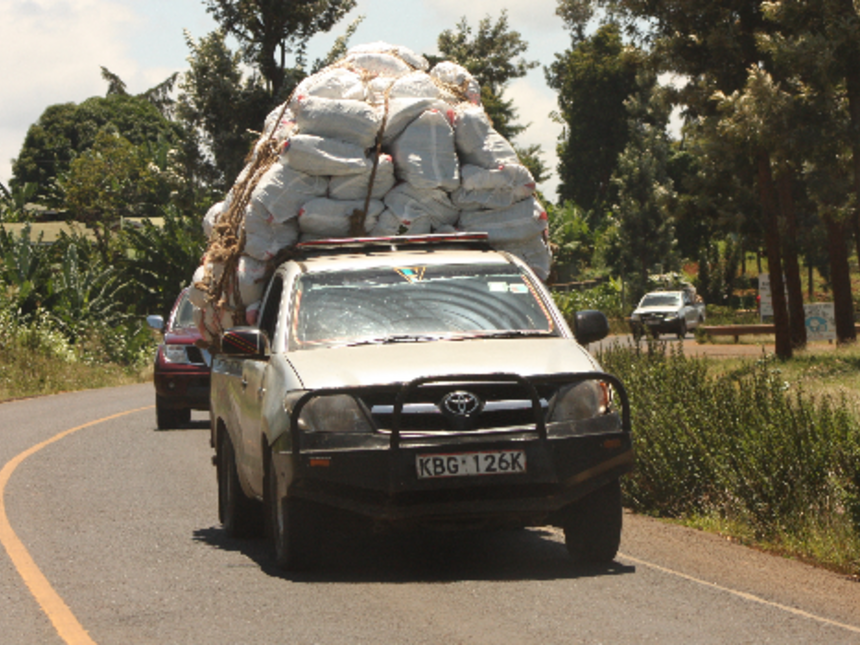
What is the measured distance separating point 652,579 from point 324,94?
4.65 metres

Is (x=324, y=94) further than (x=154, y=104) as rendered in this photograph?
No

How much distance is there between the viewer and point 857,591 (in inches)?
293

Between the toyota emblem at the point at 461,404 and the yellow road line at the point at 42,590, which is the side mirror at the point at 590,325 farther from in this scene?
the yellow road line at the point at 42,590

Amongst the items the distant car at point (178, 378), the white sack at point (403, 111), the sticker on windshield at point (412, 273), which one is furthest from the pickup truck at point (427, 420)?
the distant car at point (178, 378)

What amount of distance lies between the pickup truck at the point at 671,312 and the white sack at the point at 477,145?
3844 centimetres

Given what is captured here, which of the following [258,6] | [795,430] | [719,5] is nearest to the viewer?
[795,430]

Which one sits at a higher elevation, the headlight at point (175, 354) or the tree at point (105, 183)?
the tree at point (105, 183)

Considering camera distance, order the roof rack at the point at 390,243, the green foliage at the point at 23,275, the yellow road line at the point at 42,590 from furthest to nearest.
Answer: the green foliage at the point at 23,275, the roof rack at the point at 390,243, the yellow road line at the point at 42,590

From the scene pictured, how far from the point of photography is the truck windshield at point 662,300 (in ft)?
173

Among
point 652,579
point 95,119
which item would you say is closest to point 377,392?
point 652,579

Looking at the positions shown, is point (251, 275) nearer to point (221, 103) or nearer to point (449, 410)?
point (449, 410)

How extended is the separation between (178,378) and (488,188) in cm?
966

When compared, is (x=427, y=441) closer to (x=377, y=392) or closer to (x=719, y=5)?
(x=377, y=392)

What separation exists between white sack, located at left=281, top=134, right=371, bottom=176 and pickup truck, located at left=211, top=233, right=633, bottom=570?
156cm
